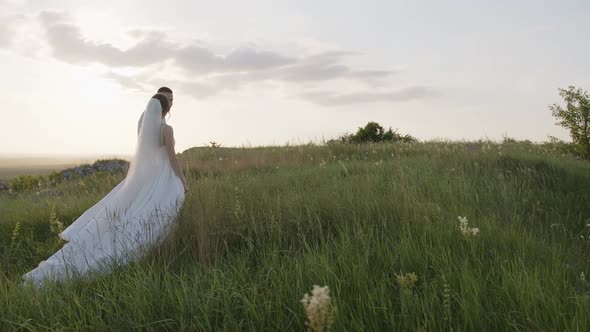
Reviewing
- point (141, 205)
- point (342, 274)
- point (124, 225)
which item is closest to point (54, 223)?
point (141, 205)

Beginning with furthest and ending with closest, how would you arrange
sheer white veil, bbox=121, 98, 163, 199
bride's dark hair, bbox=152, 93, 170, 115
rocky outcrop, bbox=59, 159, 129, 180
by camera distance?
rocky outcrop, bbox=59, 159, 129, 180
bride's dark hair, bbox=152, 93, 170, 115
sheer white veil, bbox=121, 98, 163, 199

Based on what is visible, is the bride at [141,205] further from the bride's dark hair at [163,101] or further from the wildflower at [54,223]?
the wildflower at [54,223]

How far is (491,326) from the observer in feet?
9.74

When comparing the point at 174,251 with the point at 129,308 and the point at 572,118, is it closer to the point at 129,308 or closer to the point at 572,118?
the point at 129,308

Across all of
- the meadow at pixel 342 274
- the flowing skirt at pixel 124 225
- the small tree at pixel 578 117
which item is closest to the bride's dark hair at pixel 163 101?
the flowing skirt at pixel 124 225

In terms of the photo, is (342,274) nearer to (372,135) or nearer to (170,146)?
(170,146)

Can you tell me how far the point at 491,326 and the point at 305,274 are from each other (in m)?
1.42

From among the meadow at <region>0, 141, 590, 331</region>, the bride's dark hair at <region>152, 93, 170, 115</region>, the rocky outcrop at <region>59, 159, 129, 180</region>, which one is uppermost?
the bride's dark hair at <region>152, 93, 170, 115</region>

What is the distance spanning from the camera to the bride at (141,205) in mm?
5652

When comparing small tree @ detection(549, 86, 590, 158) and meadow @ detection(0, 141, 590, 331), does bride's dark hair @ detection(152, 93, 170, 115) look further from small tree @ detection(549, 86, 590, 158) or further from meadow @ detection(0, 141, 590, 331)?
small tree @ detection(549, 86, 590, 158)

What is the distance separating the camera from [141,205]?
6.30 m

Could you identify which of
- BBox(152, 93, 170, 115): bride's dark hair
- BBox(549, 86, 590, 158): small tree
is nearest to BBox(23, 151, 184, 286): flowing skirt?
BBox(152, 93, 170, 115): bride's dark hair

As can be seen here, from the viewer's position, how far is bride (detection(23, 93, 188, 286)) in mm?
5652

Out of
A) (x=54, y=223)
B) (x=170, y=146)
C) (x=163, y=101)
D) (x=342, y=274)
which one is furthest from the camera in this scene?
(x=54, y=223)
